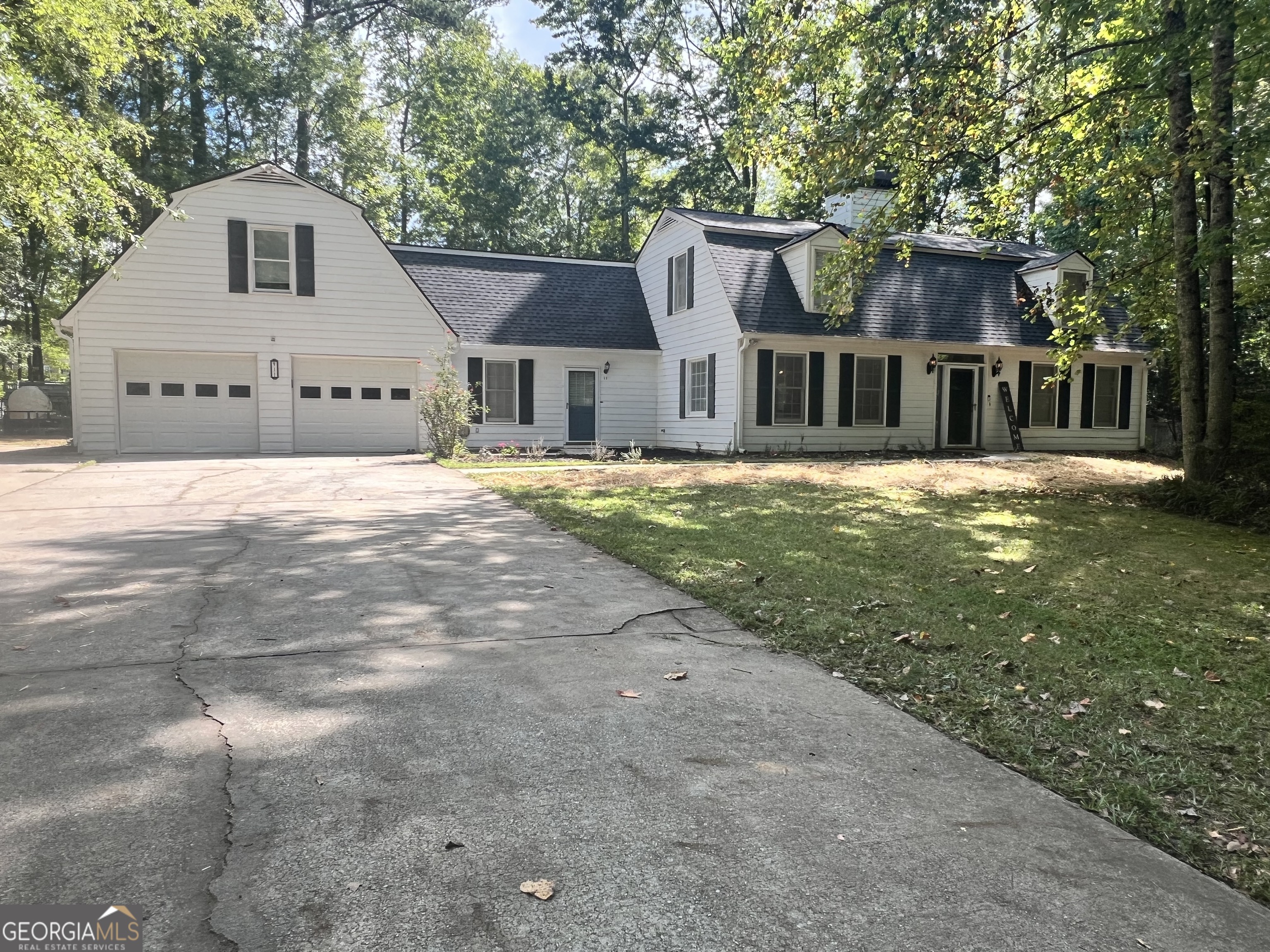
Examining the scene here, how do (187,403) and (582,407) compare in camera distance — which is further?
(582,407)

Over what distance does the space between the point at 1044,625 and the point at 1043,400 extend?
1708 cm

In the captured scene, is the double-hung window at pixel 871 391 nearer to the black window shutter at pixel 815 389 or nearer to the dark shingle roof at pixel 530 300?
the black window shutter at pixel 815 389

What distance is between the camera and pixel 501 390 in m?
18.4

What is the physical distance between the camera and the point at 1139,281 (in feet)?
37.0

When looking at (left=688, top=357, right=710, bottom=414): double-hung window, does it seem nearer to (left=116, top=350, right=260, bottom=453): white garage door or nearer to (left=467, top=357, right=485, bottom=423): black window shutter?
(left=467, top=357, right=485, bottom=423): black window shutter

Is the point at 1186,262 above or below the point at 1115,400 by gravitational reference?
above

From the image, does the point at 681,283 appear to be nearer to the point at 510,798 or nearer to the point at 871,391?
the point at 871,391

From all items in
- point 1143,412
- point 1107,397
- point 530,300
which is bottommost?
point 1143,412

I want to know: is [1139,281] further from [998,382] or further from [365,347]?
[365,347]

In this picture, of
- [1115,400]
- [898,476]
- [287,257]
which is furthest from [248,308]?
[1115,400]

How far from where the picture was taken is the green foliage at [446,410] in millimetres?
14516

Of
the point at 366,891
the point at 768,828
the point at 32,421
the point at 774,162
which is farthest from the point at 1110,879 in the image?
the point at 32,421

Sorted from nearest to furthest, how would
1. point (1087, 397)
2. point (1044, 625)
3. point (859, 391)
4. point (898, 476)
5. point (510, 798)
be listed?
1. point (510, 798)
2. point (1044, 625)
3. point (898, 476)
4. point (859, 391)
5. point (1087, 397)

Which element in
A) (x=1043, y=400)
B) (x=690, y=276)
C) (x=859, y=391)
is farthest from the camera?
(x=1043, y=400)
